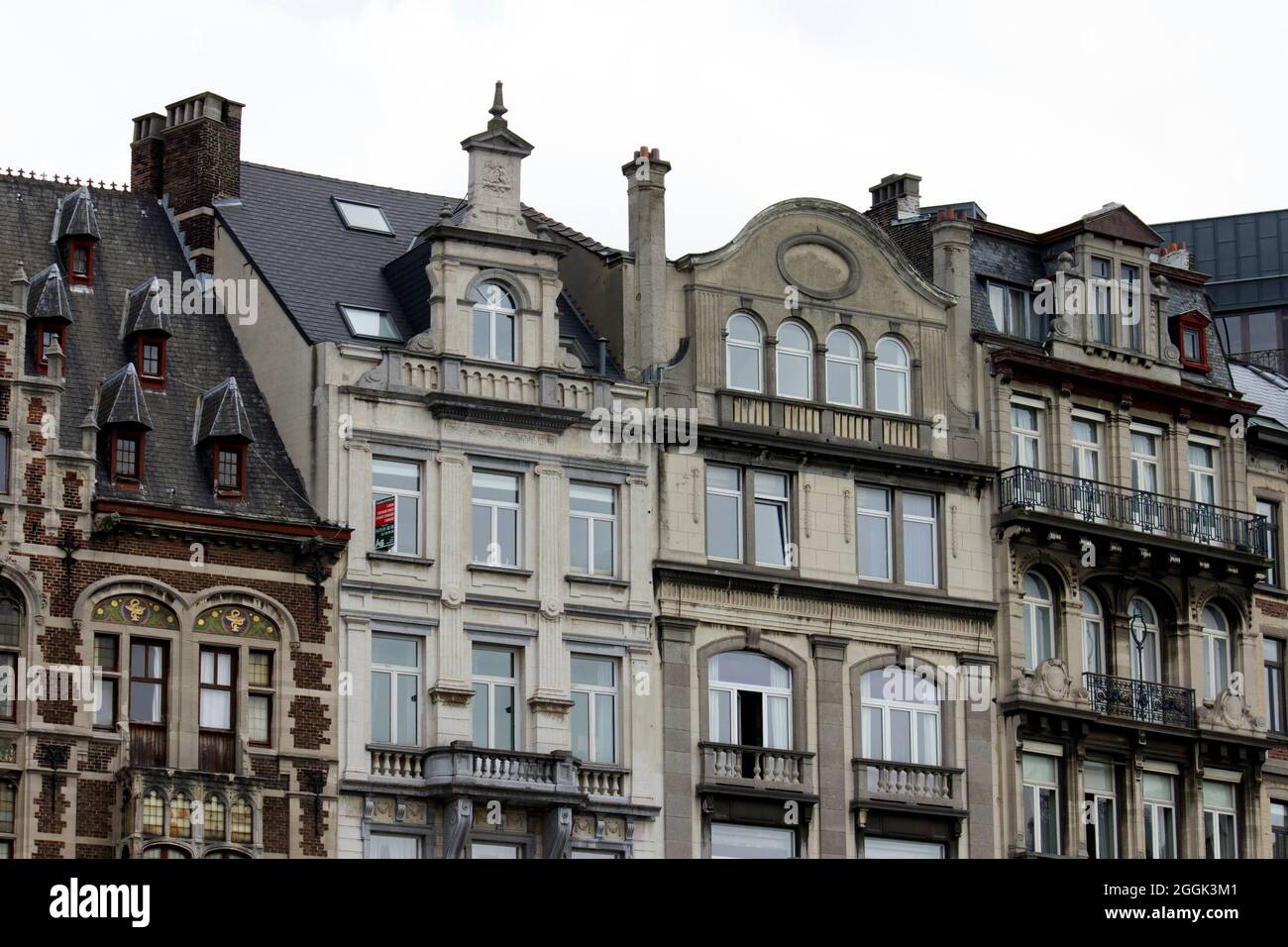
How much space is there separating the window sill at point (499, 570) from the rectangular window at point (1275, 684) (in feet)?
58.3

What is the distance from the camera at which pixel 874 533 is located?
58.8 metres

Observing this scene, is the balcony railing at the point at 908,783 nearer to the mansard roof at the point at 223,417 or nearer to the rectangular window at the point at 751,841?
the rectangular window at the point at 751,841

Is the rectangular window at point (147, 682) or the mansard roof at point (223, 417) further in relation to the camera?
the mansard roof at point (223, 417)

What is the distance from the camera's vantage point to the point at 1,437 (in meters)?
50.1

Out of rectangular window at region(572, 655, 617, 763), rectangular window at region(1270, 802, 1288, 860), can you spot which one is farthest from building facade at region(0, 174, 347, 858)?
rectangular window at region(1270, 802, 1288, 860)

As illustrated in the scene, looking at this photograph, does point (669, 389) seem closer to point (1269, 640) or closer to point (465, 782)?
point (465, 782)

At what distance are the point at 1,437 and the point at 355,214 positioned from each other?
1131cm

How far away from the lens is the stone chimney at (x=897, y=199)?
214ft

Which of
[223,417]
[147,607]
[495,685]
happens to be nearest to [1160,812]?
[495,685]

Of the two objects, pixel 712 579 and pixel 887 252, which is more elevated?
pixel 887 252

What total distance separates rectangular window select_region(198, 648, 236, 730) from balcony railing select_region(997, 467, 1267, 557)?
1627cm

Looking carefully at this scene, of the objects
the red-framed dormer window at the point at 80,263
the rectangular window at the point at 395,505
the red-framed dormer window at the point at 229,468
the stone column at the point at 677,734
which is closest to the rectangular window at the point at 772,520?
the stone column at the point at 677,734

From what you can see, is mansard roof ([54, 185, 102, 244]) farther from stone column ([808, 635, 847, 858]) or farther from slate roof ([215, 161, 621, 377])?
stone column ([808, 635, 847, 858])
